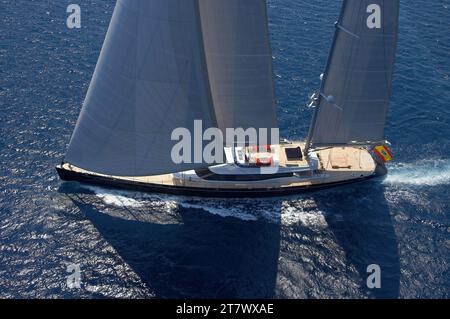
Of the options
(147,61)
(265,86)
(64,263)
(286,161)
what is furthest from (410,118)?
(64,263)

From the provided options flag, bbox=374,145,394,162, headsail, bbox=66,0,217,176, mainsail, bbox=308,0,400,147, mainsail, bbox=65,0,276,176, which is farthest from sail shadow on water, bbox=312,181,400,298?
headsail, bbox=66,0,217,176

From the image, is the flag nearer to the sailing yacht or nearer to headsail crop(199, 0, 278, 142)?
the sailing yacht

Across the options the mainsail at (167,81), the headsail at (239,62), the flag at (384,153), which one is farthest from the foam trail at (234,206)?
the flag at (384,153)

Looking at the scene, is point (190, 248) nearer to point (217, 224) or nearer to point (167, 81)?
point (217, 224)

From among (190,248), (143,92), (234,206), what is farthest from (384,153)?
(143,92)

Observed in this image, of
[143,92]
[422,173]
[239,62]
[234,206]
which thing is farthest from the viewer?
[422,173]

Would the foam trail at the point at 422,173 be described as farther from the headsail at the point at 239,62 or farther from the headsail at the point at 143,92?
the headsail at the point at 143,92
